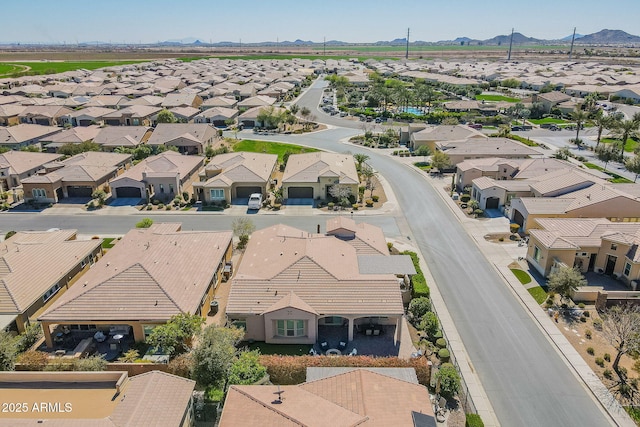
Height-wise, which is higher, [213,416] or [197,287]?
[197,287]

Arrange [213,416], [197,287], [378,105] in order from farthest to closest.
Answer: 1. [378,105]
2. [197,287]
3. [213,416]

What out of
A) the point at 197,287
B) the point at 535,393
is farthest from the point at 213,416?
the point at 535,393

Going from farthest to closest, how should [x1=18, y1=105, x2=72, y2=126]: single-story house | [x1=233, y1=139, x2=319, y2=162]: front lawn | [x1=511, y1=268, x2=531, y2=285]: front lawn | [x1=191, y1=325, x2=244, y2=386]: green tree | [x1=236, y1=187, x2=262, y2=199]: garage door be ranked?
1. [x1=18, y1=105, x2=72, y2=126]: single-story house
2. [x1=233, y1=139, x2=319, y2=162]: front lawn
3. [x1=236, y1=187, x2=262, y2=199]: garage door
4. [x1=511, y1=268, x2=531, y2=285]: front lawn
5. [x1=191, y1=325, x2=244, y2=386]: green tree

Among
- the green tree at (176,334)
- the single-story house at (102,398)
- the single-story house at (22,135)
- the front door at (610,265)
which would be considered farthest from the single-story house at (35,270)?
the single-story house at (22,135)

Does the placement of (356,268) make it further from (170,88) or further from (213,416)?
(170,88)

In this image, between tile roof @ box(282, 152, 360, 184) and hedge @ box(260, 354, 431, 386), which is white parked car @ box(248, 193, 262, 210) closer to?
tile roof @ box(282, 152, 360, 184)

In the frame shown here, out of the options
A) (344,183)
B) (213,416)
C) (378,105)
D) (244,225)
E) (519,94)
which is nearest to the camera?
(213,416)

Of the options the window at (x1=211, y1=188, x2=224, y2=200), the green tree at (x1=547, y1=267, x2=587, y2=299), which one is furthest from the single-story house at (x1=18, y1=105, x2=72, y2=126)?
the green tree at (x1=547, y1=267, x2=587, y2=299)

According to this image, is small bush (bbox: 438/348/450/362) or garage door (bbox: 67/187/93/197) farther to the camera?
garage door (bbox: 67/187/93/197)
